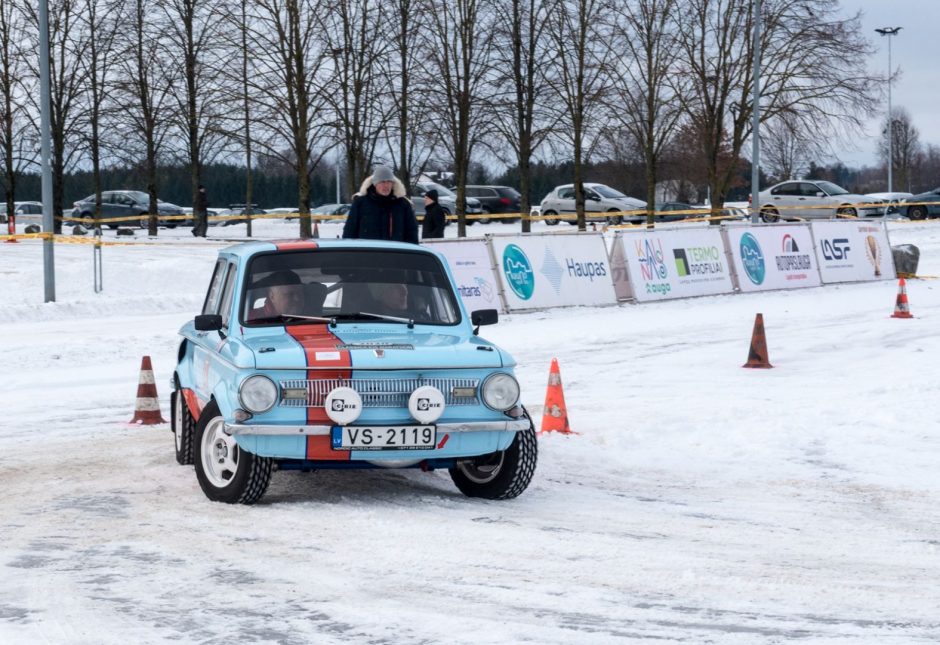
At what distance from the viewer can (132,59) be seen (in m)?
42.5

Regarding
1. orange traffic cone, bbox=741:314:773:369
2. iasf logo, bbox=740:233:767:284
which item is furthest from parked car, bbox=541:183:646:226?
orange traffic cone, bbox=741:314:773:369

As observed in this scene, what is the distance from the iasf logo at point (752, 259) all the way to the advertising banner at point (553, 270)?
3.87 meters

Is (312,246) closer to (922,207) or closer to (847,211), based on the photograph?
(847,211)

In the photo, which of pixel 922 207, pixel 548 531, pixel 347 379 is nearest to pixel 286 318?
pixel 347 379

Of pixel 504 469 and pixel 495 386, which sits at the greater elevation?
pixel 495 386

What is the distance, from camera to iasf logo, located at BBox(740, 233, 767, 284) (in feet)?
87.4

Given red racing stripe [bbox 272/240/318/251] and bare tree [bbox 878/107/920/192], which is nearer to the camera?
red racing stripe [bbox 272/240/318/251]

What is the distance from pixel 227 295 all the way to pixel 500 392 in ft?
6.94

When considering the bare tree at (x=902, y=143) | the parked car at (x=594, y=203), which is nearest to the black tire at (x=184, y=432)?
the parked car at (x=594, y=203)

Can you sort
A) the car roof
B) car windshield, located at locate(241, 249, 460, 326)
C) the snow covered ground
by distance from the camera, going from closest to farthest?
1. the snow covered ground
2. car windshield, located at locate(241, 249, 460, 326)
3. the car roof

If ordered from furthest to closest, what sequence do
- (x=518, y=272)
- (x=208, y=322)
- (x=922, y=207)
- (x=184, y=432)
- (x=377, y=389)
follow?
(x=922, y=207), (x=518, y=272), (x=184, y=432), (x=208, y=322), (x=377, y=389)

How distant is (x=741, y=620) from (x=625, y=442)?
16.8ft

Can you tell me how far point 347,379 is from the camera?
7398 mm

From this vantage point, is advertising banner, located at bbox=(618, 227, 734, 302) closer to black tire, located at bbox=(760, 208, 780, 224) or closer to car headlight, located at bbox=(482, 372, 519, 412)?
car headlight, located at bbox=(482, 372, 519, 412)
